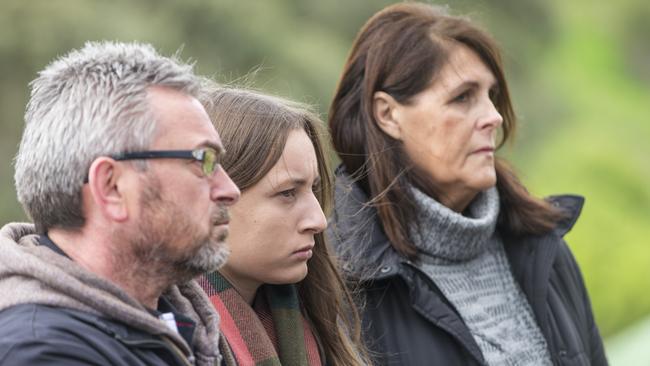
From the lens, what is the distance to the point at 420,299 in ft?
11.3

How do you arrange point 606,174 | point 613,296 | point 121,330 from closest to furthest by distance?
point 121,330 < point 613,296 < point 606,174

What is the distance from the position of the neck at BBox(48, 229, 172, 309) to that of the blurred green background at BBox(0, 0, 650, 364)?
393cm

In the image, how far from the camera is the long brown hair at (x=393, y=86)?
12.0 feet

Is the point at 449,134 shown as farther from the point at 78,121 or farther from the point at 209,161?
the point at 78,121

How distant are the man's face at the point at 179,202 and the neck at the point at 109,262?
23 mm

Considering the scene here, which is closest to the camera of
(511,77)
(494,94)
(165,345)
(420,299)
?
(165,345)

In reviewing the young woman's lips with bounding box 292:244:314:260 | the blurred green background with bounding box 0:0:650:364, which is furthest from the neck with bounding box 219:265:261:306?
the blurred green background with bounding box 0:0:650:364

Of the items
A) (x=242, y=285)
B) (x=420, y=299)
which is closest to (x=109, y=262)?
(x=242, y=285)

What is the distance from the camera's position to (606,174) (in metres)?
10.2

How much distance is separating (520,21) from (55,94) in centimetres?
1036

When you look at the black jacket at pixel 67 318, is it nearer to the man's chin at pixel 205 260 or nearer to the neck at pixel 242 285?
the man's chin at pixel 205 260

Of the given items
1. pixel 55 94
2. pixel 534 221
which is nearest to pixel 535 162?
pixel 534 221

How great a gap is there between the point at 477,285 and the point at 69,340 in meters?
1.77

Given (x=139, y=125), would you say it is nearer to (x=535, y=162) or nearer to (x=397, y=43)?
(x=397, y=43)
